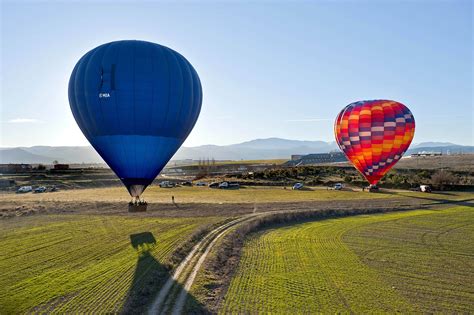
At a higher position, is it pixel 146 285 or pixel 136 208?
pixel 136 208

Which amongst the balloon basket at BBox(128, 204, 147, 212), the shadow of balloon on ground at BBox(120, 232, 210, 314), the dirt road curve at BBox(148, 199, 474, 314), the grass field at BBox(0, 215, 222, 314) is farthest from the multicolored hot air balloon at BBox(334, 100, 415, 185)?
the shadow of balloon on ground at BBox(120, 232, 210, 314)

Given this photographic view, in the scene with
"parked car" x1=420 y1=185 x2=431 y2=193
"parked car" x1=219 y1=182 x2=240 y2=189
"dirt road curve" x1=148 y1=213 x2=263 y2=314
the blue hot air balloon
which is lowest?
"dirt road curve" x1=148 y1=213 x2=263 y2=314

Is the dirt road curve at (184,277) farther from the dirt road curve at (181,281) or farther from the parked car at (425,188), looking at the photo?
the parked car at (425,188)

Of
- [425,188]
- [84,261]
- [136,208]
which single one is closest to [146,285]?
[84,261]

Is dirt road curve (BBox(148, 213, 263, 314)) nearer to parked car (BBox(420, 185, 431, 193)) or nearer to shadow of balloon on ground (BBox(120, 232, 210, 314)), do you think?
shadow of balloon on ground (BBox(120, 232, 210, 314))

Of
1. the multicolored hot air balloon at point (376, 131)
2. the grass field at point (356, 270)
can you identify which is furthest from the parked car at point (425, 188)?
the grass field at point (356, 270)

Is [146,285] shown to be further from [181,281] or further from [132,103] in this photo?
[132,103]
